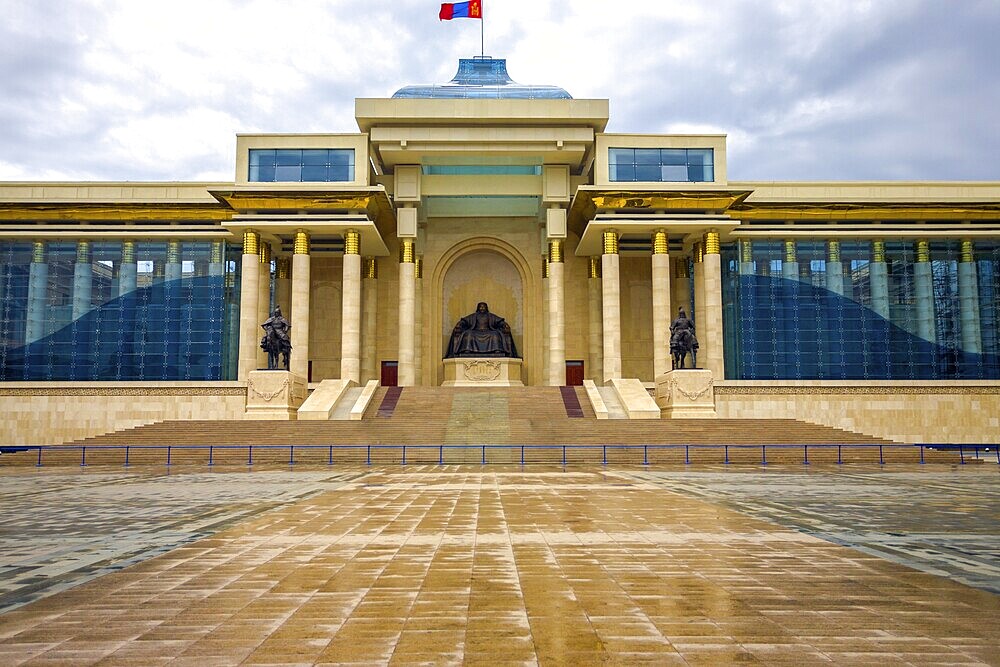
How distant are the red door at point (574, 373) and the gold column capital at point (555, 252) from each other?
305 inches

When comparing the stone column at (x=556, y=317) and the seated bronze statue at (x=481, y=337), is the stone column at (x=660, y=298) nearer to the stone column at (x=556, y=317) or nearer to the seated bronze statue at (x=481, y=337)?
the stone column at (x=556, y=317)

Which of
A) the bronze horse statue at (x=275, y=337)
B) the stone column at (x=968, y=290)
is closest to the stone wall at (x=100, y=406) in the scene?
the bronze horse statue at (x=275, y=337)

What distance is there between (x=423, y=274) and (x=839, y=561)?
45.4 m

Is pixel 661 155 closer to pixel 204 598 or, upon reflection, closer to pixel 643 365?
pixel 643 365

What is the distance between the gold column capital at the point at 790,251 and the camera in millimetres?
47438

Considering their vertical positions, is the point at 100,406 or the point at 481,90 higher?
the point at 481,90

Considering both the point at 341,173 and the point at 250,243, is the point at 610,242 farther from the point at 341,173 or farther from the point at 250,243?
the point at 250,243

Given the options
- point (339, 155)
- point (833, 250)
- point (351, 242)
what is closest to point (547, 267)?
point (351, 242)

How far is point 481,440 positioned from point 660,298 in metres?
17.4

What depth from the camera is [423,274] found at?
5241 cm

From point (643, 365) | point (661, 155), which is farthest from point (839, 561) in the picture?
point (643, 365)

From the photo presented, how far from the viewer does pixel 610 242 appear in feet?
148

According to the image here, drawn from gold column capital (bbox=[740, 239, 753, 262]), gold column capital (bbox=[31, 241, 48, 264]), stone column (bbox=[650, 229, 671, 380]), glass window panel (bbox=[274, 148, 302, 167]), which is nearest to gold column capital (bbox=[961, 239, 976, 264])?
gold column capital (bbox=[740, 239, 753, 262])

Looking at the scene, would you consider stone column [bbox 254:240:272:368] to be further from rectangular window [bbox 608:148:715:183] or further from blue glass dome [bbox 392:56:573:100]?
rectangular window [bbox 608:148:715:183]
